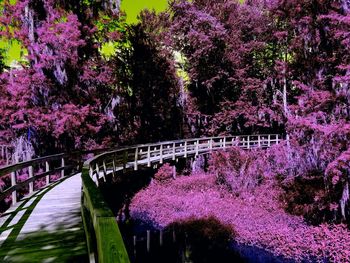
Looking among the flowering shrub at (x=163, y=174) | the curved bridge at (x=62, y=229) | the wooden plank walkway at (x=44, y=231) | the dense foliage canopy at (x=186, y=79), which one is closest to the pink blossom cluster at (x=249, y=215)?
the flowering shrub at (x=163, y=174)

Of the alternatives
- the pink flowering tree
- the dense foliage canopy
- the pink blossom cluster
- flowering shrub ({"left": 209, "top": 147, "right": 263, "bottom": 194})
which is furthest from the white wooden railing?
flowering shrub ({"left": 209, "top": 147, "right": 263, "bottom": 194})

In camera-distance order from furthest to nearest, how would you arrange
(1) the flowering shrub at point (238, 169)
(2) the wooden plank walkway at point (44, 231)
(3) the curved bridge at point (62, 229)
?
(1) the flowering shrub at point (238, 169), (2) the wooden plank walkway at point (44, 231), (3) the curved bridge at point (62, 229)

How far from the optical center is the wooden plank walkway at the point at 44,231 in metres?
4.71

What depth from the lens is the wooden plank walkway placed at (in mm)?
4707

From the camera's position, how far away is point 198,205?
1753 cm

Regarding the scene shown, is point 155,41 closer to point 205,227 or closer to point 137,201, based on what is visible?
point 137,201

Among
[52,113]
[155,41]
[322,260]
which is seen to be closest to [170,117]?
[155,41]

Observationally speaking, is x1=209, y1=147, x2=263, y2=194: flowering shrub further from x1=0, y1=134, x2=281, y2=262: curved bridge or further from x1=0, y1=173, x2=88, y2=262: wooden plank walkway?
x1=0, y1=173, x2=88, y2=262: wooden plank walkway

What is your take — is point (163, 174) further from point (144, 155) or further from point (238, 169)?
point (238, 169)

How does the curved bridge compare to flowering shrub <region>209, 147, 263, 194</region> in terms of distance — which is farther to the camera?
flowering shrub <region>209, 147, 263, 194</region>

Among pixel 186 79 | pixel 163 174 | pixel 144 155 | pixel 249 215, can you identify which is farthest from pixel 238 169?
pixel 186 79

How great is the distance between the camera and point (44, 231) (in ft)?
19.2

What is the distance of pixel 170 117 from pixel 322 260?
58.4ft

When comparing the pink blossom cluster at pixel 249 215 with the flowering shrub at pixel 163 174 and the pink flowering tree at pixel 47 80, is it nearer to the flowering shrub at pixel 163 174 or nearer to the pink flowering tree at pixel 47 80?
the flowering shrub at pixel 163 174
